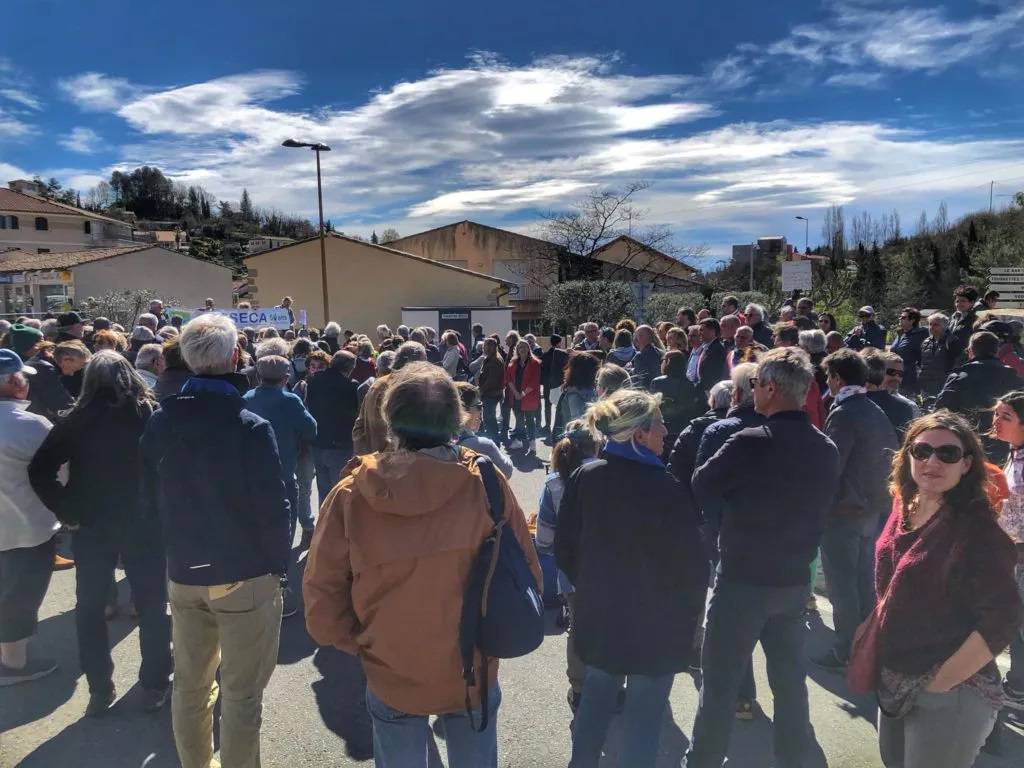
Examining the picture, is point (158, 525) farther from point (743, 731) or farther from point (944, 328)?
point (944, 328)

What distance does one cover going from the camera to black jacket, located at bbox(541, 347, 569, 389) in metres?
10.4

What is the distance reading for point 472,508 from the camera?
6.72 ft

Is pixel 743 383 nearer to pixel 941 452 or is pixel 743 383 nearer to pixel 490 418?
pixel 941 452

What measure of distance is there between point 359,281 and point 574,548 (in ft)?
90.6

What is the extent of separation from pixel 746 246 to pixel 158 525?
1844 inches

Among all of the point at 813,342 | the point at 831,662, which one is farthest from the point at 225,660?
the point at 813,342

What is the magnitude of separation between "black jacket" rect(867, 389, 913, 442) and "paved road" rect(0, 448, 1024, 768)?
1.51 metres

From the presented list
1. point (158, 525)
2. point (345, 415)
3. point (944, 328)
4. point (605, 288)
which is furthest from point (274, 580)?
point (605, 288)

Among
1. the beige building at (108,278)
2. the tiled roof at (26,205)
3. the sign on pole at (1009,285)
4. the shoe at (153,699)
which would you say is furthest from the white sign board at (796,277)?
the tiled roof at (26,205)

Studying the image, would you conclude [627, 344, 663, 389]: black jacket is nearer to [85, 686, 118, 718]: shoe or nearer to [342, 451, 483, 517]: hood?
[85, 686, 118, 718]: shoe

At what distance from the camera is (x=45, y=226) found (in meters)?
55.9

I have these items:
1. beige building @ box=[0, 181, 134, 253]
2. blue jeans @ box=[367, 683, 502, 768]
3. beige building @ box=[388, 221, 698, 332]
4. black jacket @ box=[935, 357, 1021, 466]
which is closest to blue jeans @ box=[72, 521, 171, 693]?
blue jeans @ box=[367, 683, 502, 768]

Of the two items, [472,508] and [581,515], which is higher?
[472,508]

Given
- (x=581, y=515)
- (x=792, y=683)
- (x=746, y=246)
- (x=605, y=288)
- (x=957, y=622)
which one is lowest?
(x=792, y=683)
